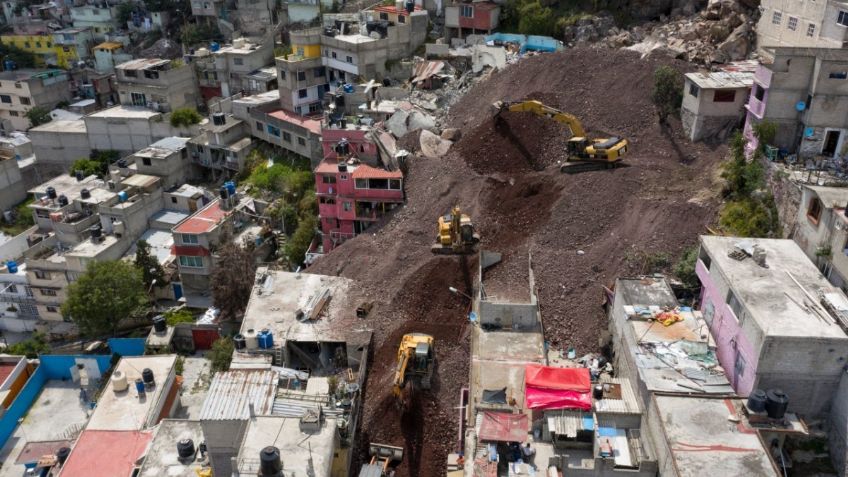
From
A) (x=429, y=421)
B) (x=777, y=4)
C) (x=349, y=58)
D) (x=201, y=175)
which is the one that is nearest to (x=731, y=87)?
(x=777, y=4)

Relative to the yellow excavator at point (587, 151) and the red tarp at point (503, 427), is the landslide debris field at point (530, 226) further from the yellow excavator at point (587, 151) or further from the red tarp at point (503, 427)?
the red tarp at point (503, 427)

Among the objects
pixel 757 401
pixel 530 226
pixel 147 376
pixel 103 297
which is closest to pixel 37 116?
pixel 103 297

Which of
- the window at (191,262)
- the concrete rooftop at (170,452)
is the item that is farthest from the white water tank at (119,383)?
the window at (191,262)

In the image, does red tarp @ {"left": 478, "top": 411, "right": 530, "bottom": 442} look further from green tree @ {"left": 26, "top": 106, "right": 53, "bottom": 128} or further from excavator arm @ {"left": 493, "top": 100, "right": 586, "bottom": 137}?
green tree @ {"left": 26, "top": 106, "right": 53, "bottom": 128}

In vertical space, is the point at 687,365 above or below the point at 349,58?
below

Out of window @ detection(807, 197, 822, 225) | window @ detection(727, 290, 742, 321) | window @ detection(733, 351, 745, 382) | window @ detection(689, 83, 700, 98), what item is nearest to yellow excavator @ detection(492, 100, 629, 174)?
window @ detection(689, 83, 700, 98)

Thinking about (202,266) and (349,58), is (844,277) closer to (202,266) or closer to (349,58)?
(202,266)

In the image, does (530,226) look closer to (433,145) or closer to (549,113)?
(549,113)
